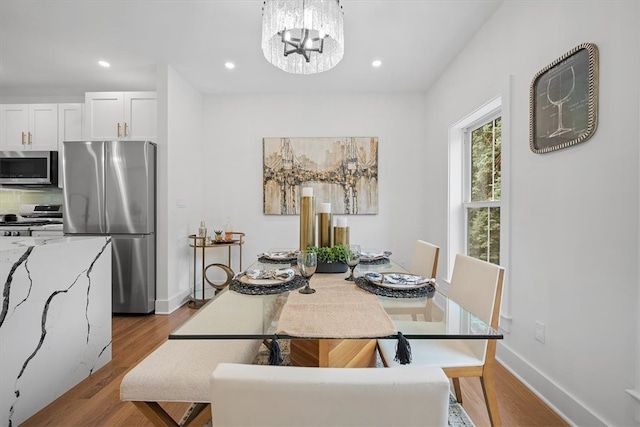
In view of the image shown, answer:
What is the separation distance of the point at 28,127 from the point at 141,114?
1.45 metres

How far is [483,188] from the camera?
293cm

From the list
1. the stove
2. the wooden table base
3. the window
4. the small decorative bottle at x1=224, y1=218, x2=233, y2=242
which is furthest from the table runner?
the stove

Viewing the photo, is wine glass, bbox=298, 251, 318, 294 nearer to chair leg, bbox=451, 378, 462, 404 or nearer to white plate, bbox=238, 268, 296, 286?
white plate, bbox=238, 268, 296, 286

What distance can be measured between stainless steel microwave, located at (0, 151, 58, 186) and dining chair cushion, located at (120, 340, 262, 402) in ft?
11.4

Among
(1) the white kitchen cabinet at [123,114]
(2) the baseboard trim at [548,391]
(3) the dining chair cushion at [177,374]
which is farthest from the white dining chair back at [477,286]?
(1) the white kitchen cabinet at [123,114]

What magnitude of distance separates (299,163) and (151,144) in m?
1.66

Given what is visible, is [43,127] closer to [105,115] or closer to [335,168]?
[105,115]

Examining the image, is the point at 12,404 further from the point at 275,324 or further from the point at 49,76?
the point at 49,76

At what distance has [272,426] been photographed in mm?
580

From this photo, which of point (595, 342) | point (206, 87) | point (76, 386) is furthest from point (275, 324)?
point (206, 87)

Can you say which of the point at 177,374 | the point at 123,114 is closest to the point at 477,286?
the point at 177,374

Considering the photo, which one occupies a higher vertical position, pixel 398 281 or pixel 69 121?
pixel 69 121

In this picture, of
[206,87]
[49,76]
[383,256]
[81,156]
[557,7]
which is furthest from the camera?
[206,87]

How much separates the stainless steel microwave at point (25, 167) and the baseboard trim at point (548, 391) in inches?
189
